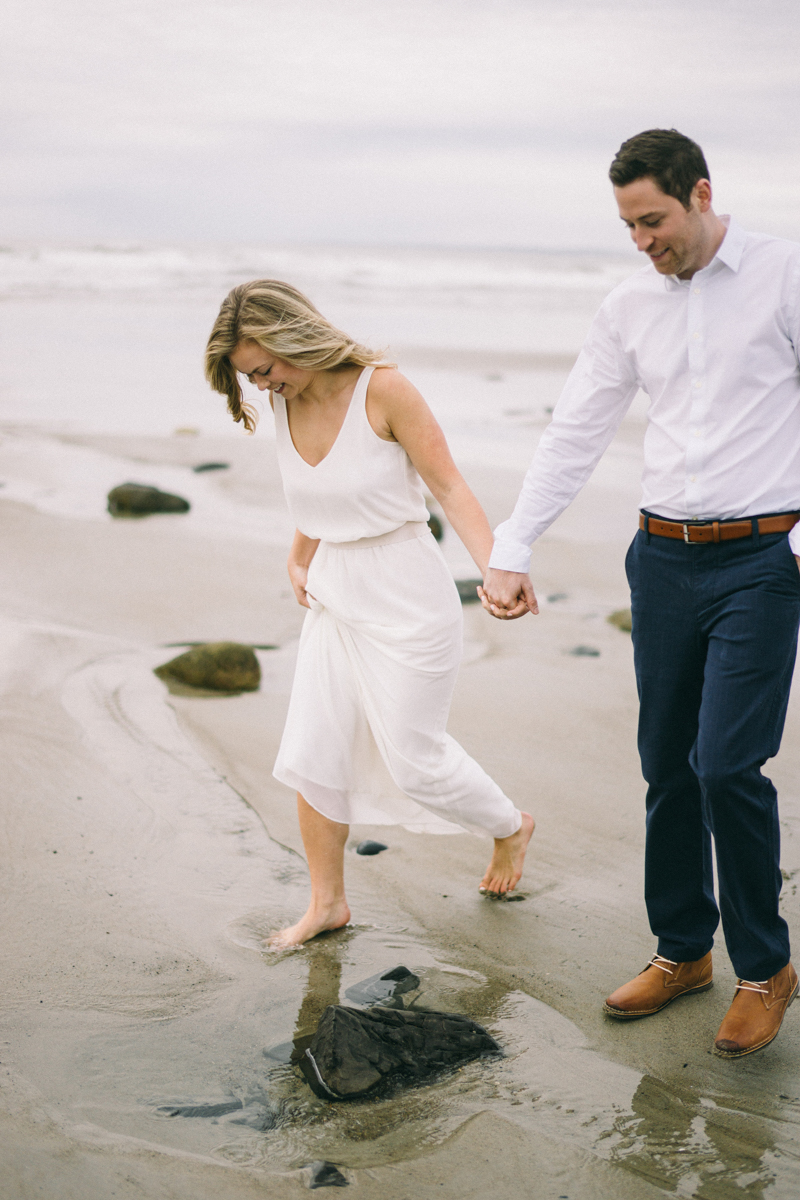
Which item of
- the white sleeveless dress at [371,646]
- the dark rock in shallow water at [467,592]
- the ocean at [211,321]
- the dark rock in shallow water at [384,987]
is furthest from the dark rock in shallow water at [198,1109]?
the dark rock in shallow water at [467,592]

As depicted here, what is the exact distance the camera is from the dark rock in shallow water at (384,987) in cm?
314

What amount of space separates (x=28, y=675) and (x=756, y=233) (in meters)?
3.94

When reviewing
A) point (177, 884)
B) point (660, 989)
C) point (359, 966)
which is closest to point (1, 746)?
point (177, 884)

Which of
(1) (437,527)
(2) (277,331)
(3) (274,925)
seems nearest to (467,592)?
(1) (437,527)

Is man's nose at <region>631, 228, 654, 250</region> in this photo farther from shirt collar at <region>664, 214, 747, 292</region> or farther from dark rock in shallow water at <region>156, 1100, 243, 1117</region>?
dark rock in shallow water at <region>156, 1100, 243, 1117</region>

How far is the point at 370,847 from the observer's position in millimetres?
4160

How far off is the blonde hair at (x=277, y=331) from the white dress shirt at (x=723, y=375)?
0.83 meters

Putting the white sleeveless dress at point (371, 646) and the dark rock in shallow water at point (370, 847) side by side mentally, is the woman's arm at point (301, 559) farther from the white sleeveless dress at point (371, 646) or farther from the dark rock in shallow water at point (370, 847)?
the dark rock in shallow water at point (370, 847)

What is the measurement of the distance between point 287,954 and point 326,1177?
1.06m

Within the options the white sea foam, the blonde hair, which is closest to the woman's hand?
the blonde hair

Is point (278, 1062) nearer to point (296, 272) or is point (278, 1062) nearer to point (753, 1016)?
point (753, 1016)

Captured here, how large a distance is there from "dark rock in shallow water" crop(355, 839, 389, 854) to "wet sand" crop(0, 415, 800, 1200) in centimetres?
5

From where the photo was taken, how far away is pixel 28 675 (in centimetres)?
532

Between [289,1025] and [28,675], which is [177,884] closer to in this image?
[289,1025]
